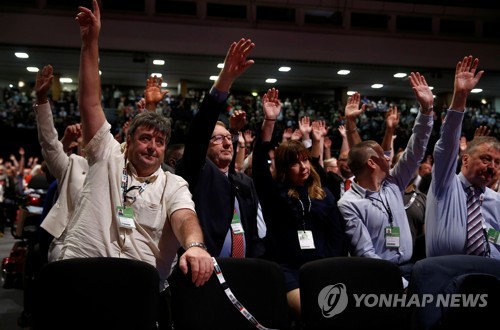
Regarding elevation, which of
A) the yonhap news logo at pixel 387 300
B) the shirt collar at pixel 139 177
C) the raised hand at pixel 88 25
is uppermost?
the raised hand at pixel 88 25

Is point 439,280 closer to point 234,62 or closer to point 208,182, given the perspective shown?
point 208,182

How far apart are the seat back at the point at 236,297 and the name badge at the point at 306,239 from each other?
0.46 metres

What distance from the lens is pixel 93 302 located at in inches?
67.8

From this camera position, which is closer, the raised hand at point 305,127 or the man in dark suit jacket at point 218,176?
the man in dark suit jacket at point 218,176

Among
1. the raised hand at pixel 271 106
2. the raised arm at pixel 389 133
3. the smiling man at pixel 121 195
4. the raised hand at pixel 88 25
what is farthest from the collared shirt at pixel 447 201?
the raised hand at pixel 88 25

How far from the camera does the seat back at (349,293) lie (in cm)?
199

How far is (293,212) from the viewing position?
2467 millimetres

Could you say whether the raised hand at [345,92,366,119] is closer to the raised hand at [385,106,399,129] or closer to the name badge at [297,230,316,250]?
the raised hand at [385,106,399,129]

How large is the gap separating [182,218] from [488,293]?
129 centimetres

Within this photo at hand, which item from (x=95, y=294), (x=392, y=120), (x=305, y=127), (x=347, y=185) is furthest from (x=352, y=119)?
(x=95, y=294)

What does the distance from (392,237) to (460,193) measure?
0.40 m

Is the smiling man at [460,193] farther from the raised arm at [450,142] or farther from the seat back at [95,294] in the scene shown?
the seat back at [95,294]

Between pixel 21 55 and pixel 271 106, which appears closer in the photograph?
pixel 271 106

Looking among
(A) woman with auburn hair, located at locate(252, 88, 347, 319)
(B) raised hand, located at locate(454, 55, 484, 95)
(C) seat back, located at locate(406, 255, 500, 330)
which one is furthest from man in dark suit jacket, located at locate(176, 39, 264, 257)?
(B) raised hand, located at locate(454, 55, 484, 95)
